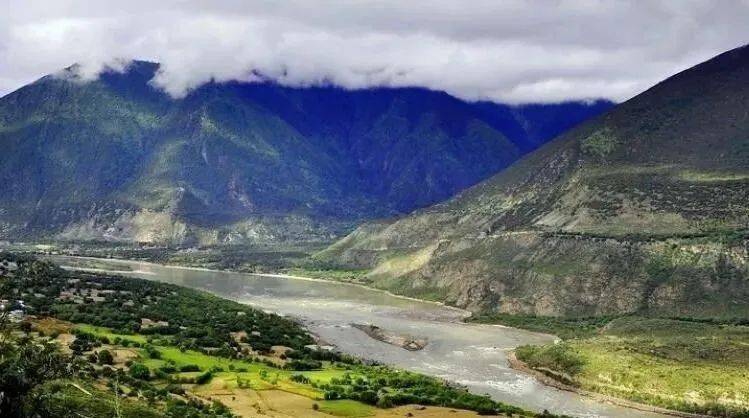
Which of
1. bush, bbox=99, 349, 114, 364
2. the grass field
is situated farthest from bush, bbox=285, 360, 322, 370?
the grass field

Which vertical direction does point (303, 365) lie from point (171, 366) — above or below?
below

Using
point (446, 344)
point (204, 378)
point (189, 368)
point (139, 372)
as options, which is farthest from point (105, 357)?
point (446, 344)

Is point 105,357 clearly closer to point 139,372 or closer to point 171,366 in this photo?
point 139,372

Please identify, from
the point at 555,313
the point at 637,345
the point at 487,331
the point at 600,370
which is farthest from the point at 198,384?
the point at 555,313

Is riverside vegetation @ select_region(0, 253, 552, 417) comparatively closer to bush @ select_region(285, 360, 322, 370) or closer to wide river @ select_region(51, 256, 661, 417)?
bush @ select_region(285, 360, 322, 370)

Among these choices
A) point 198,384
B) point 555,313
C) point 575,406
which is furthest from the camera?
point 555,313

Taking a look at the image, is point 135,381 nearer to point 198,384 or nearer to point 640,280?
point 198,384

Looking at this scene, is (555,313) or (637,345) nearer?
(637,345)

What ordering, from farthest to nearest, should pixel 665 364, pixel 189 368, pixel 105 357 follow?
pixel 665 364 < pixel 189 368 < pixel 105 357

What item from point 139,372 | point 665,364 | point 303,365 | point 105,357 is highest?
point 105,357
